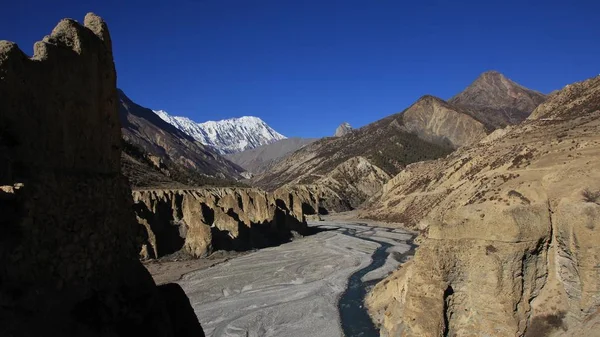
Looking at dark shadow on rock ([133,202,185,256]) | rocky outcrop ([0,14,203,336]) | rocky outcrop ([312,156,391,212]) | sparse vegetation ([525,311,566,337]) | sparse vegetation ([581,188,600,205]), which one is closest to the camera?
rocky outcrop ([0,14,203,336])

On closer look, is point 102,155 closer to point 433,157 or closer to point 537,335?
point 537,335

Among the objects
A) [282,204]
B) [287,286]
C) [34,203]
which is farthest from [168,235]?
[34,203]

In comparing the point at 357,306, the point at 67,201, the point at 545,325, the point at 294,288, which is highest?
the point at 67,201

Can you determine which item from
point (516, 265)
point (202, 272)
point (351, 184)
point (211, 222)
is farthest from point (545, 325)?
point (351, 184)

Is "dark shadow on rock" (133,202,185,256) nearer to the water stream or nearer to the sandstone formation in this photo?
the water stream

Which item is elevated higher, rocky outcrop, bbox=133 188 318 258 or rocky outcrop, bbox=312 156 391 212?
rocky outcrop, bbox=312 156 391 212

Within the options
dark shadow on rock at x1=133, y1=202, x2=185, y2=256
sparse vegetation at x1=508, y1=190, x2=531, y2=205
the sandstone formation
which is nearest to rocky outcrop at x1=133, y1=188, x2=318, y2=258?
dark shadow on rock at x1=133, y1=202, x2=185, y2=256

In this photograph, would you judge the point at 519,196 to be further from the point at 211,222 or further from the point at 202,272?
the point at 211,222
